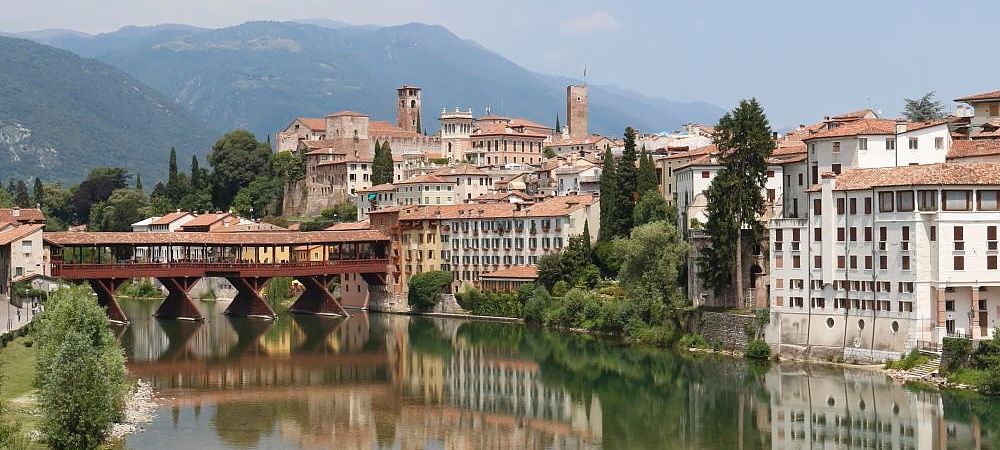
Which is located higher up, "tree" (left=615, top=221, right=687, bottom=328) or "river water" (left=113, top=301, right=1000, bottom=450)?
"tree" (left=615, top=221, right=687, bottom=328)

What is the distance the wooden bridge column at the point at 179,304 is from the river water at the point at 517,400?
13.4 m

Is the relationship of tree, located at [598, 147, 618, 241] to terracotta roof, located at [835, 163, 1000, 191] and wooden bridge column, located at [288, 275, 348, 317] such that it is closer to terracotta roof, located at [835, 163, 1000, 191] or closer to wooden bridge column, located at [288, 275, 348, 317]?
wooden bridge column, located at [288, 275, 348, 317]

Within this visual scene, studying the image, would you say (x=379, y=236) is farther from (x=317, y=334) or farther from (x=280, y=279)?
(x=317, y=334)

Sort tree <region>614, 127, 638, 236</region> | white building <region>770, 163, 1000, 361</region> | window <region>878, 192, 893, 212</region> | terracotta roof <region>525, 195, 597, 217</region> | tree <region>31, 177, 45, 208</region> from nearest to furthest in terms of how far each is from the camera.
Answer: white building <region>770, 163, 1000, 361</region>
window <region>878, 192, 893, 212</region>
tree <region>614, 127, 638, 236</region>
terracotta roof <region>525, 195, 597, 217</region>
tree <region>31, 177, 45, 208</region>

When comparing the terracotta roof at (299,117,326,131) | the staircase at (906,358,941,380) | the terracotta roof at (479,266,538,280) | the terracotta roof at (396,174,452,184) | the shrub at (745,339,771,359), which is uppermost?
the terracotta roof at (299,117,326,131)

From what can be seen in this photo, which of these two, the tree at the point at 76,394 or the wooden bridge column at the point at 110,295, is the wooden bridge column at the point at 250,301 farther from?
the tree at the point at 76,394

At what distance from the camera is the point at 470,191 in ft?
395

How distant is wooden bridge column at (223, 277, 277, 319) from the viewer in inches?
3661

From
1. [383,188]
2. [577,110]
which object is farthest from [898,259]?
[577,110]

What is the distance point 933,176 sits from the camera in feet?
182

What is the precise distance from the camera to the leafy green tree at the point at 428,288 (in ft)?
311

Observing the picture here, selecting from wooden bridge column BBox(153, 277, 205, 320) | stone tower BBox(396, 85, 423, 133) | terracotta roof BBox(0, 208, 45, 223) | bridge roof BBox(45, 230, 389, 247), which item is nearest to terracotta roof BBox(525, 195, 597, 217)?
bridge roof BBox(45, 230, 389, 247)

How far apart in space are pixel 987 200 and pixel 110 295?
5267 cm

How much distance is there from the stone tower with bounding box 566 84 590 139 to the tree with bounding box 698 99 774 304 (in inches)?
4024
